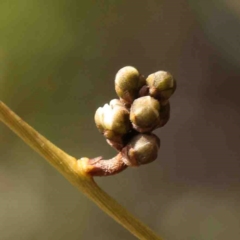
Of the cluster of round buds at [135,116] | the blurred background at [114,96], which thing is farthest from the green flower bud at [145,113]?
the blurred background at [114,96]

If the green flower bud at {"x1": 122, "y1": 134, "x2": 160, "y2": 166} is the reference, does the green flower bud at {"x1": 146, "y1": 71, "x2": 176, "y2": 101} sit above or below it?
above

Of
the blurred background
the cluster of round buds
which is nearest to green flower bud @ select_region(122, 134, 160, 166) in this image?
the cluster of round buds

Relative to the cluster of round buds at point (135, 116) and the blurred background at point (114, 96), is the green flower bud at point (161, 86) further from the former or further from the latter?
the blurred background at point (114, 96)

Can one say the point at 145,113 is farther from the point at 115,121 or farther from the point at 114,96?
the point at 114,96

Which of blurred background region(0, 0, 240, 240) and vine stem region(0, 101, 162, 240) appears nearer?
vine stem region(0, 101, 162, 240)

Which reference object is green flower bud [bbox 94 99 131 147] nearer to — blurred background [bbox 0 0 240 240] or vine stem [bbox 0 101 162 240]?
vine stem [bbox 0 101 162 240]

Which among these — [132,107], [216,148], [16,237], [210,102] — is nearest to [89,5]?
[210,102]

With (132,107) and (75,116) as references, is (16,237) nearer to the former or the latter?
(75,116)
